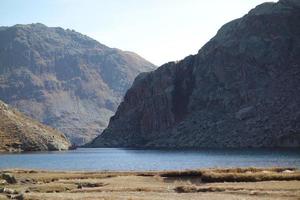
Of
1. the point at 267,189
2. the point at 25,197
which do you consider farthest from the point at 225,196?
the point at 25,197

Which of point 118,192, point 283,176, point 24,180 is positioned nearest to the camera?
point 118,192

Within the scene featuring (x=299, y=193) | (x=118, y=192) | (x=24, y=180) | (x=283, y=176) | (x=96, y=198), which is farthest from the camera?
(x=24, y=180)

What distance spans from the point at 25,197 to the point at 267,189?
2536 centimetres

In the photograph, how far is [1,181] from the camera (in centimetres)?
7838

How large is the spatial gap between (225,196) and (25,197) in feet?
68.7

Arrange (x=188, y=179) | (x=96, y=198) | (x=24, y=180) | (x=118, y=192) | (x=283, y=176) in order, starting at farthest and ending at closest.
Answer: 1. (x=24, y=180)
2. (x=188, y=179)
3. (x=283, y=176)
4. (x=118, y=192)
5. (x=96, y=198)

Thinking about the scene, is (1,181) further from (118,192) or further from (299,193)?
(299,193)

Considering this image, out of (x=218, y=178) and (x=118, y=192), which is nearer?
(x=118, y=192)

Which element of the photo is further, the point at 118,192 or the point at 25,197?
the point at 118,192

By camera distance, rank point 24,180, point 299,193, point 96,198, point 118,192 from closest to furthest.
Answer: point 299,193 → point 96,198 → point 118,192 → point 24,180


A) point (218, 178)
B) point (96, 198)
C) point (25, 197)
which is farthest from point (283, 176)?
point (25, 197)

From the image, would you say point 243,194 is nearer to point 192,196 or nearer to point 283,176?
point 192,196

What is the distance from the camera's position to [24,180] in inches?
3226

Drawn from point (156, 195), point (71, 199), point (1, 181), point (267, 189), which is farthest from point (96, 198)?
point (1, 181)
